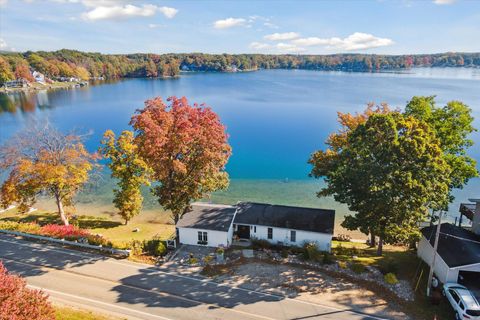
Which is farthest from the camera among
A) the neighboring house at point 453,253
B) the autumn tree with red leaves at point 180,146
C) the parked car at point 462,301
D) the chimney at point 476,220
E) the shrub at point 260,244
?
the shrub at point 260,244

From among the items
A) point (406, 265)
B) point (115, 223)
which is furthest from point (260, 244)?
point (115, 223)

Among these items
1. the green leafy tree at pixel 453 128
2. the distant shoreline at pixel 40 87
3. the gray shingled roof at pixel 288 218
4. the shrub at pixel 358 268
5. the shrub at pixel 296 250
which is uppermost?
the distant shoreline at pixel 40 87

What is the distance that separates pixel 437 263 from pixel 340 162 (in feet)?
33.7

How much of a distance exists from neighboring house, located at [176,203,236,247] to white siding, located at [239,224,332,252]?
2.46 meters

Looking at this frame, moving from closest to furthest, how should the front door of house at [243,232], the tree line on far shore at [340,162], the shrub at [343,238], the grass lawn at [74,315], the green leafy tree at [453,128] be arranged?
the grass lawn at [74,315], the tree line on far shore at [340,162], the green leafy tree at [453,128], the front door of house at [243,232], the shrub at [343,238]

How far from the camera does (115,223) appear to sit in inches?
1489

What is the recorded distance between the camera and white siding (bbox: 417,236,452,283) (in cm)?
2214

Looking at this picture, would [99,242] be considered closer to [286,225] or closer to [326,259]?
[286,225]

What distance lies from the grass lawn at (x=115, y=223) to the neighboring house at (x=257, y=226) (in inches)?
188

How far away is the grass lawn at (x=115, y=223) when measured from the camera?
33.1 metres

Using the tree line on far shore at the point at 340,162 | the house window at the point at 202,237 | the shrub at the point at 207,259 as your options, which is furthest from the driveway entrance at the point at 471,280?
the house window at the point at 202,237

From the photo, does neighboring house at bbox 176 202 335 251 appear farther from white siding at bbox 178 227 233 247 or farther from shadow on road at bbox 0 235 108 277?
shadow on road at bbox 0 235 108 277

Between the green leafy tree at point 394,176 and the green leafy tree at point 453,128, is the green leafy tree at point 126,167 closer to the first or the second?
the green leafy tree at point 394,176

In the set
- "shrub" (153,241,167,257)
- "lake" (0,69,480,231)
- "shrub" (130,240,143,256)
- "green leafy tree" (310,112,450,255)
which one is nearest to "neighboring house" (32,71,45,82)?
"lake" (0,69,480,231)
